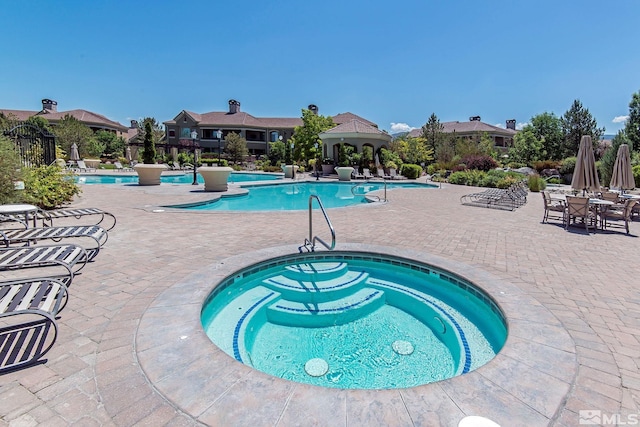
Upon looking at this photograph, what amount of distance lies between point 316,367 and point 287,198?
13705 millimetres

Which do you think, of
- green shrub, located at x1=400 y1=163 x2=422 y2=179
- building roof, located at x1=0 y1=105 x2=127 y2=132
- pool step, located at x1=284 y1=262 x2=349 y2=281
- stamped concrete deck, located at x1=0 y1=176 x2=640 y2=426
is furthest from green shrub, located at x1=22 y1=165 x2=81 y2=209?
building roof, located at x1=0 y1=105 x2=127 y2=132

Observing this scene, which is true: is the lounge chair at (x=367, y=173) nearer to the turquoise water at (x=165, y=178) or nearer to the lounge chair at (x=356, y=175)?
the lounge chair at (x=356, y=175)

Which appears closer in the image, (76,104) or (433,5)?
(433,5)

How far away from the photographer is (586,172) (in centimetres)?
868

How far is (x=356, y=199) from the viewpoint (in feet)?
53.4

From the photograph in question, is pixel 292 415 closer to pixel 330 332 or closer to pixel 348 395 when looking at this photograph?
pixel 348 395

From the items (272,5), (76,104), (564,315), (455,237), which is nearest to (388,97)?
(272,5)

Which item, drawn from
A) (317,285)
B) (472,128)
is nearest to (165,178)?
(317,285)

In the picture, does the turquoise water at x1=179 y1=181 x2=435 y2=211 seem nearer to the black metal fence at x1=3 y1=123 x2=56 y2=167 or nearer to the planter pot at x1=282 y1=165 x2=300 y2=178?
the planter pot at x1=282 y1=165 x2=300 y2=178

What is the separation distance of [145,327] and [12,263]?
1.96 metres

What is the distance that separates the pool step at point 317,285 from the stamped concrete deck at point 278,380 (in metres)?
0.65

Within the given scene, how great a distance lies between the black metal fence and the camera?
1026cm

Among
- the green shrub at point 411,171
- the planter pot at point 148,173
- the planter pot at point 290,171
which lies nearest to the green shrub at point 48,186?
the planter pot at point 148,173

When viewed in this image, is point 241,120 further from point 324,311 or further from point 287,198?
point 324,311
